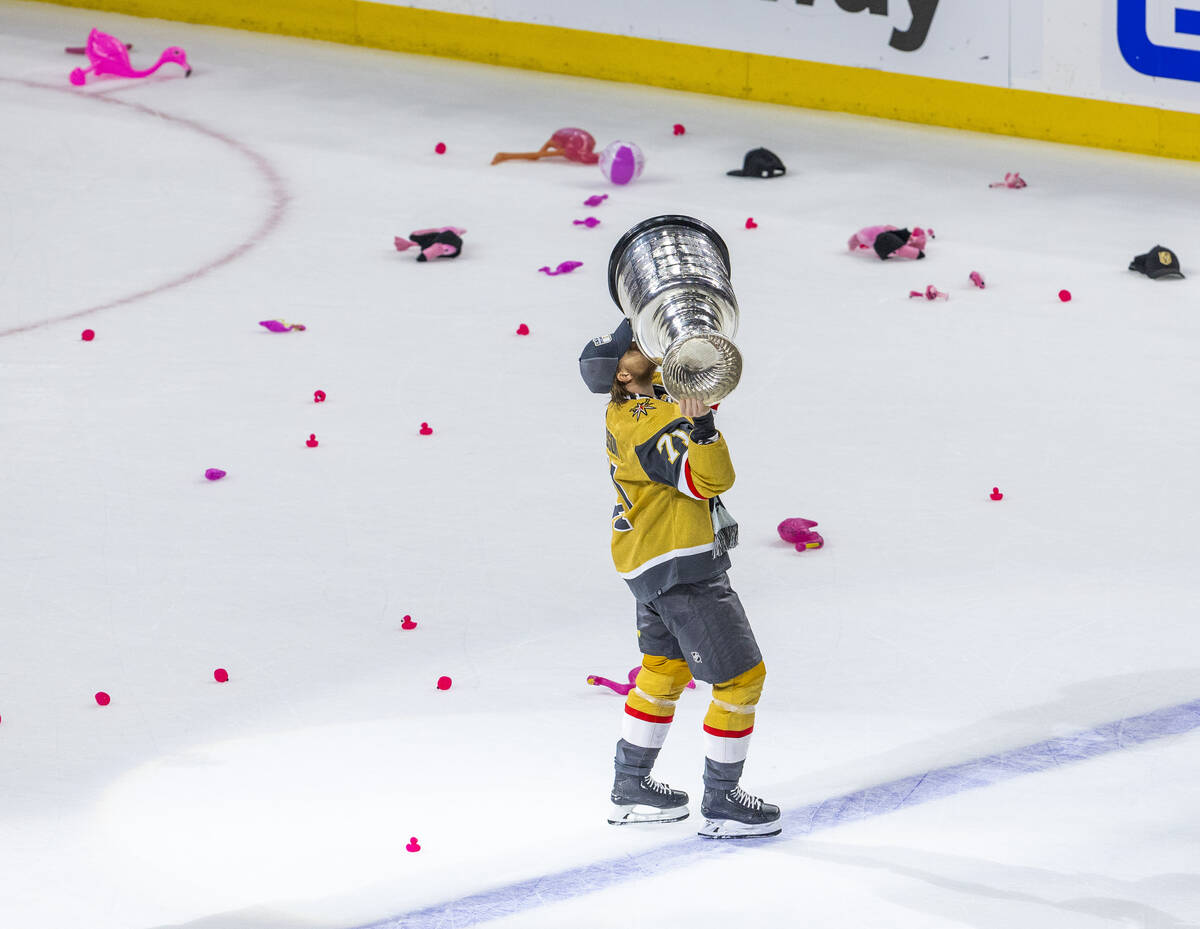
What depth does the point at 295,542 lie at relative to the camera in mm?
5543

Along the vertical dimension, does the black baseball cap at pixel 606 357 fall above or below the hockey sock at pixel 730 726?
above

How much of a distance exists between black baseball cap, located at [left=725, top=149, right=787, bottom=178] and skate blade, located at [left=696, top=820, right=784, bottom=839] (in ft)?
18.5

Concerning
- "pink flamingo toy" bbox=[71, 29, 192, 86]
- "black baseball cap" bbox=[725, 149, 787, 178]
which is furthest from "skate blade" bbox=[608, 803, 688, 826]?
"pink flamingo toy" bbox=[71, 29, 192, 86]

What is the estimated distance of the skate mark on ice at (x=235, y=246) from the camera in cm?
768

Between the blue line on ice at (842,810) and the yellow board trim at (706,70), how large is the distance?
5297mm

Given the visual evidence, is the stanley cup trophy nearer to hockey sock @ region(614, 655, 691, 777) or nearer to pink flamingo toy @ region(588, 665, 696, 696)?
hockey sock @ region(614, 655, 691, 777)

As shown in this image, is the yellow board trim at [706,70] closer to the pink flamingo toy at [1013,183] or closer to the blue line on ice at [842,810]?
the pink flamingo toy at [1013,183]

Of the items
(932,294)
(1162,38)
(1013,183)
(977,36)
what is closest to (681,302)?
(932,294)

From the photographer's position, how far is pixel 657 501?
12.4ft

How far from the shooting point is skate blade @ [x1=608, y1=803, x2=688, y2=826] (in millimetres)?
4012

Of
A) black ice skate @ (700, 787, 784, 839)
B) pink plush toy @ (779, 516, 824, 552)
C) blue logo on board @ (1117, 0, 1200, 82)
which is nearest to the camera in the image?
black ice skate @ (700, 787, 784, 839)

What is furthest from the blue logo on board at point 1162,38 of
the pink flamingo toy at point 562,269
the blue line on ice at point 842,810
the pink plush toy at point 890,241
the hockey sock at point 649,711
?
the hockey sock at point 649,711

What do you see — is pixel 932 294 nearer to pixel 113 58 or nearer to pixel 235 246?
pixel 235 246

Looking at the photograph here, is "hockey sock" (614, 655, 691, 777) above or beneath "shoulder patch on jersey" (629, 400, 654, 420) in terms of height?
beneath
